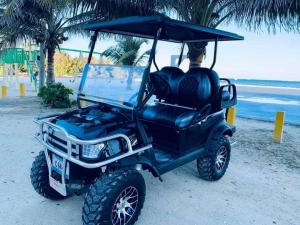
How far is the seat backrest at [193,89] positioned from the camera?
3828 millimetres

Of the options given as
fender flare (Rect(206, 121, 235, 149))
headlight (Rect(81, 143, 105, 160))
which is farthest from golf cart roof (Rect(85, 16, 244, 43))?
headlight (Rect(81, 143, 105, 160))

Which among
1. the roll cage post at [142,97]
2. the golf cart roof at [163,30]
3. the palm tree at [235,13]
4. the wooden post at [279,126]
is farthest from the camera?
the wooden post at [279,126]

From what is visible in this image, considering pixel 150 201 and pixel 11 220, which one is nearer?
pixel 11 220

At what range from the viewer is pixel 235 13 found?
20.6ft

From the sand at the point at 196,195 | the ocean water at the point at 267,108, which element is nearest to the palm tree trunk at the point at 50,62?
the sand at the point at 196,195

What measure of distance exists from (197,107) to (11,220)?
2666mm

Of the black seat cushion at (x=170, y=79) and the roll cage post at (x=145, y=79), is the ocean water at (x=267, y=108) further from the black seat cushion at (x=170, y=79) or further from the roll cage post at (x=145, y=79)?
the roll cage post at (x=145, y=79)

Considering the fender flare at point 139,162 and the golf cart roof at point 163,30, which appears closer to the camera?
the fender flare at point 139,162

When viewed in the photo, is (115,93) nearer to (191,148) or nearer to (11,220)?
(191,148)

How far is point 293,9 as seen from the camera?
558 centimetres

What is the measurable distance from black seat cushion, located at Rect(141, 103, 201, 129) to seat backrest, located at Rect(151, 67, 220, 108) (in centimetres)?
20

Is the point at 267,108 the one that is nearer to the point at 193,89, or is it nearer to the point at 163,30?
the point at 193,89

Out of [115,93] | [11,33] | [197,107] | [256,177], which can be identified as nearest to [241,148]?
[256,177]

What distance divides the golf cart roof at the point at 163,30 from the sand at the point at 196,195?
2.00 metres
